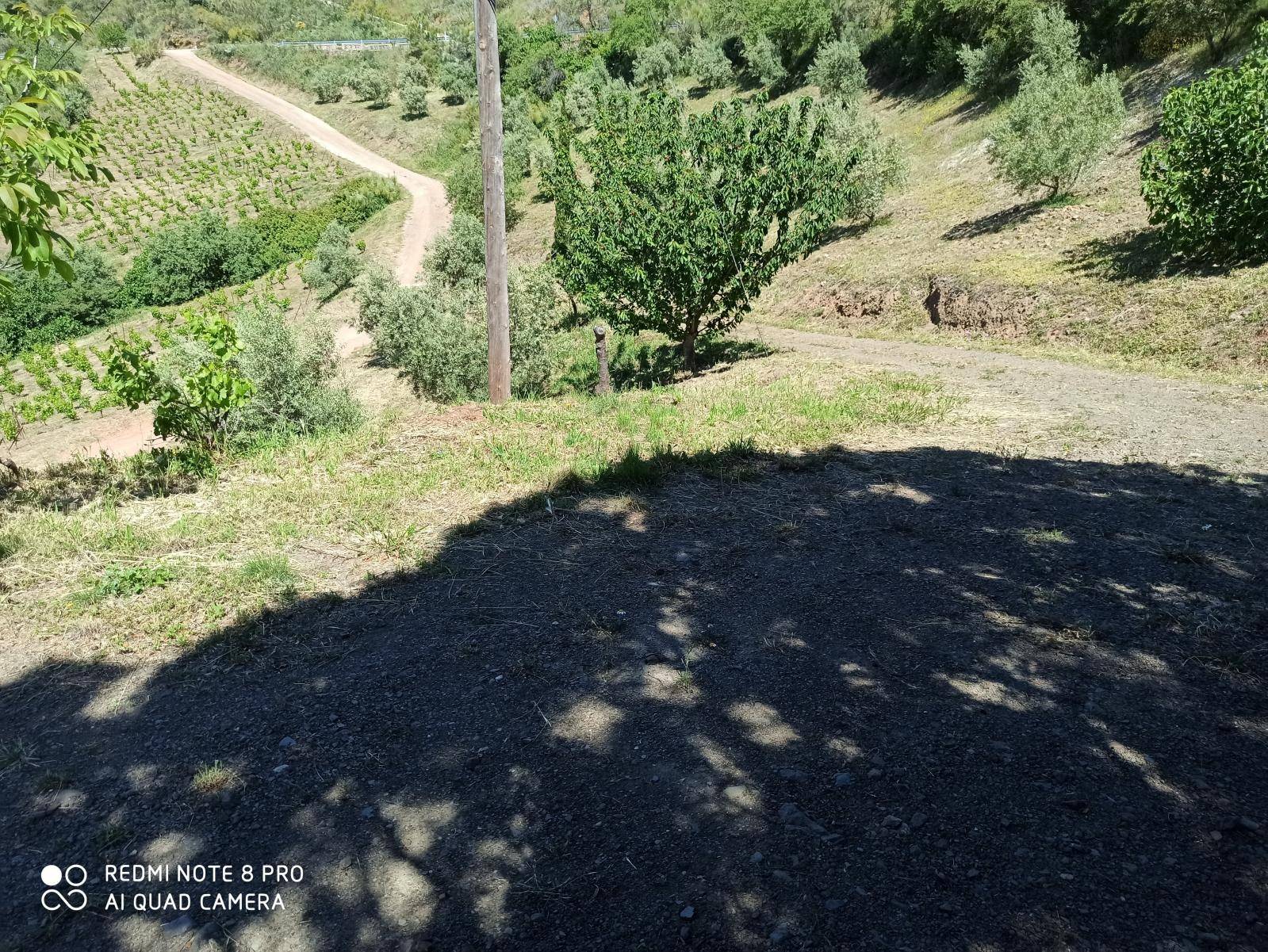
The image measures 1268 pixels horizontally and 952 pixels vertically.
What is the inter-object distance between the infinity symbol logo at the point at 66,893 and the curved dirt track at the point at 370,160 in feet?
87.4

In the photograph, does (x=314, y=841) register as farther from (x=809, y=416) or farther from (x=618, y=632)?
(x=809, y=416)

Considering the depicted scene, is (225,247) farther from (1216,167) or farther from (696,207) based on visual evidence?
(1216,167)

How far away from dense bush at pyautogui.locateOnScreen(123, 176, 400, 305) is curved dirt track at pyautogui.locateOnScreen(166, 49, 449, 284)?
10.5ft

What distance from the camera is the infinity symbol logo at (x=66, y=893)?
247 cm

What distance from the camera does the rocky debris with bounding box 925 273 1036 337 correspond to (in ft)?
43.3

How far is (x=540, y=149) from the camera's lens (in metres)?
35.3

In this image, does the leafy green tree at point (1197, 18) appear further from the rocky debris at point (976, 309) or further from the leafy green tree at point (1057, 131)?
the rocky debris at point (976, 309)

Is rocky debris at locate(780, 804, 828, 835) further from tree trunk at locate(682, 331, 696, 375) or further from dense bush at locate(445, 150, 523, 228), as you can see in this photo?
dense bush at locate(445, 150, 523, 228)

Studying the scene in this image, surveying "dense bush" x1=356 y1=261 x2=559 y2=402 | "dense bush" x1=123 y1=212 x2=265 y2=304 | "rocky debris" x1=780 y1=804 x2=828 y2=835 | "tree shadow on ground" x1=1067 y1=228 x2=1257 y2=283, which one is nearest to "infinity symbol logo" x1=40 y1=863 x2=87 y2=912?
"rocky debris" x1=780 y1=804 x2=828 y2=835

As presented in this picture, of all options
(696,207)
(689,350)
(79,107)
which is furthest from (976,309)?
(79,107)

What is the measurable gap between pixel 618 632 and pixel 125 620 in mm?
2616

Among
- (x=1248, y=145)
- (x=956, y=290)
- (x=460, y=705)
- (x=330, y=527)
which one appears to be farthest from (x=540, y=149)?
(x=460, y=705)

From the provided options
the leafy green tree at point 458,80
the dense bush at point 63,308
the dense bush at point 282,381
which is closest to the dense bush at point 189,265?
the dense bush at point 63,308

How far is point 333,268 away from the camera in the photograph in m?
32.1
